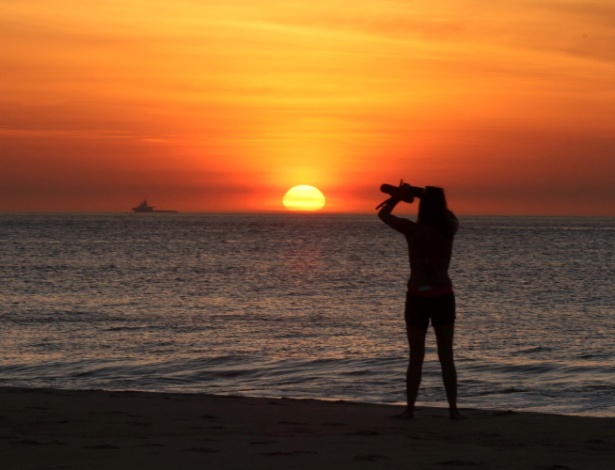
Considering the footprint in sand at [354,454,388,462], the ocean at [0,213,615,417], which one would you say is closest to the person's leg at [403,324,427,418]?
the footprint in sand at [354,454,388,462]

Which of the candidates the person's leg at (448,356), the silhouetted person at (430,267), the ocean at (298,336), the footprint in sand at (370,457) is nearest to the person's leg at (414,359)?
the silhouetted person at (430,267)

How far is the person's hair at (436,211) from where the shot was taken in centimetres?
902

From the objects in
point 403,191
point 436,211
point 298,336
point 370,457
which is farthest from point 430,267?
point 298,336

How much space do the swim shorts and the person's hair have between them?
61cm

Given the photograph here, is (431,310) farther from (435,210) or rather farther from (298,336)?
(298,336)

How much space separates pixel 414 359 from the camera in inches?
362

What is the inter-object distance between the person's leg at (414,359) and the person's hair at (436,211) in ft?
3.09

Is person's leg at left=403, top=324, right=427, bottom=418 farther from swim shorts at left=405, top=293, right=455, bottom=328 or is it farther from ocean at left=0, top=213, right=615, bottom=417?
ocean at left=0, top=213, right=615, bottom=417

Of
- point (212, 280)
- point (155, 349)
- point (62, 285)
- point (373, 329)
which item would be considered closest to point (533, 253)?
point (212, 280)

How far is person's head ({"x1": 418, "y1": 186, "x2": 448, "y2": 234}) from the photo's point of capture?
355 inches

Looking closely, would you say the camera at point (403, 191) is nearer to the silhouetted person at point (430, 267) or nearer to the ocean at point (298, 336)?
the silhouetted person at point (430, 267)

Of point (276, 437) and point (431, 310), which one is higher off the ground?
point (431, 310)

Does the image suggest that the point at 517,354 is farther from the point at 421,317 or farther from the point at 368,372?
the point at 421,317

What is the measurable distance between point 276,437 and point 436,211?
2574 millimetres
